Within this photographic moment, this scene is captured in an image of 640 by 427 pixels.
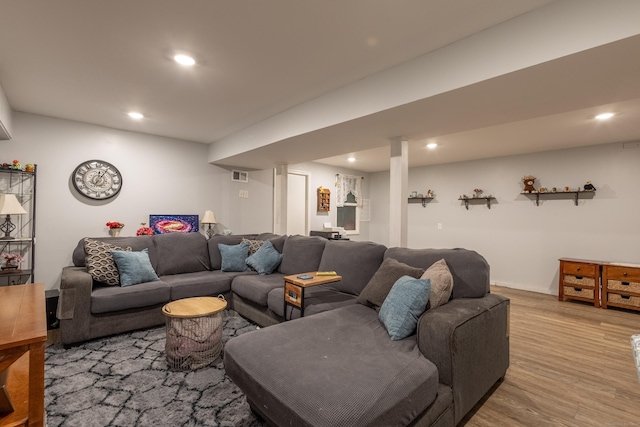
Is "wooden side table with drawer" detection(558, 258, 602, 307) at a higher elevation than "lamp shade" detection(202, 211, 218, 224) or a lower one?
lower

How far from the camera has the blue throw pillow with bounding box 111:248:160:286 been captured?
10.2 feet

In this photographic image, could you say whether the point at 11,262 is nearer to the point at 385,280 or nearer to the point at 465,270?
the point at 385,280

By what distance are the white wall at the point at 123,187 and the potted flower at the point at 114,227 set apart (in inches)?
4.3

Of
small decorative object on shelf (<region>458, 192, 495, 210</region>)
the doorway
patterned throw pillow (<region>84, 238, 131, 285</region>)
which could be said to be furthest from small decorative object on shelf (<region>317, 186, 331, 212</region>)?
patterned throw pillow (<region>84, 238, 131, 285</region>)

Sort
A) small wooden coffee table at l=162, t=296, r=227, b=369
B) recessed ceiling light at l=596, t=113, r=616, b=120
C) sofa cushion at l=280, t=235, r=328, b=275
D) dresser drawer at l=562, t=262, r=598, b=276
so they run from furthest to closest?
1. dresser drawer at l=562, t=262, r=598, b=276
2. sofa cushion at l=280, t=235, r=328, b=275
3. recessed ceiling light at l=596, t=113, r=616, b=120
4. small wooden coffee table at l=162, t=296, r=227, b=369

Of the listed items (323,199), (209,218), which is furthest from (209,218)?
(323,199)

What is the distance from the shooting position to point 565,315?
3.85 meters

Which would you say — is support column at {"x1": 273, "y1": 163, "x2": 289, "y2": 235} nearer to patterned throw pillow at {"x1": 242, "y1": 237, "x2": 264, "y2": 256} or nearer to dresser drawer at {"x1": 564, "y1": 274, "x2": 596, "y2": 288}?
patterned throw pillow at {"x1": 242, "y1": 237, "x2": 264, "y2": 256}

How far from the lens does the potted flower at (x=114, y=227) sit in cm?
401

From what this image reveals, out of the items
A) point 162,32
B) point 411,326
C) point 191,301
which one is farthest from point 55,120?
point 411,326

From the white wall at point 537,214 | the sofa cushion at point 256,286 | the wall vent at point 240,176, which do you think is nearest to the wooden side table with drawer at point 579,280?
the white wall at point 537,214

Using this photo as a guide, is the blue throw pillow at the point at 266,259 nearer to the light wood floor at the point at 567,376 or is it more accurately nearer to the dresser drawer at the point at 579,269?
the light wood floor at the point at 567,376

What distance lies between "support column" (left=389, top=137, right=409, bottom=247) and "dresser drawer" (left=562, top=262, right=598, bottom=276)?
10.1 feet

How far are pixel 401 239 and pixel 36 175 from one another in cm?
441
